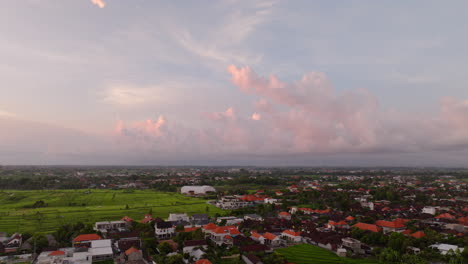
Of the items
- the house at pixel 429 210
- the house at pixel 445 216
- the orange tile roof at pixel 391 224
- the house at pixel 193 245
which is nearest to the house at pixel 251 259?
the house at pixel 193 245

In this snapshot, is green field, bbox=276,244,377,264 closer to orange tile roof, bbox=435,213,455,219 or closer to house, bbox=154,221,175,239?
house, bbox=154,221,175,239

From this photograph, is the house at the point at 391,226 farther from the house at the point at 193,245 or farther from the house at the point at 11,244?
the house at the point at 11,244

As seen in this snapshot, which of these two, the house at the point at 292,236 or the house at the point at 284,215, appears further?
the house at the point at 284,215

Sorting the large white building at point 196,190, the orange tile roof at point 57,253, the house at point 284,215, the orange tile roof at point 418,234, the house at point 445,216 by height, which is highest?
the orange tile roof at point 57,253

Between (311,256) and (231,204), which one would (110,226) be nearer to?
(311,256)

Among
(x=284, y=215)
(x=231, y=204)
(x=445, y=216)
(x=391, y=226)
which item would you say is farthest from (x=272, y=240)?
(x=445, y=216)
